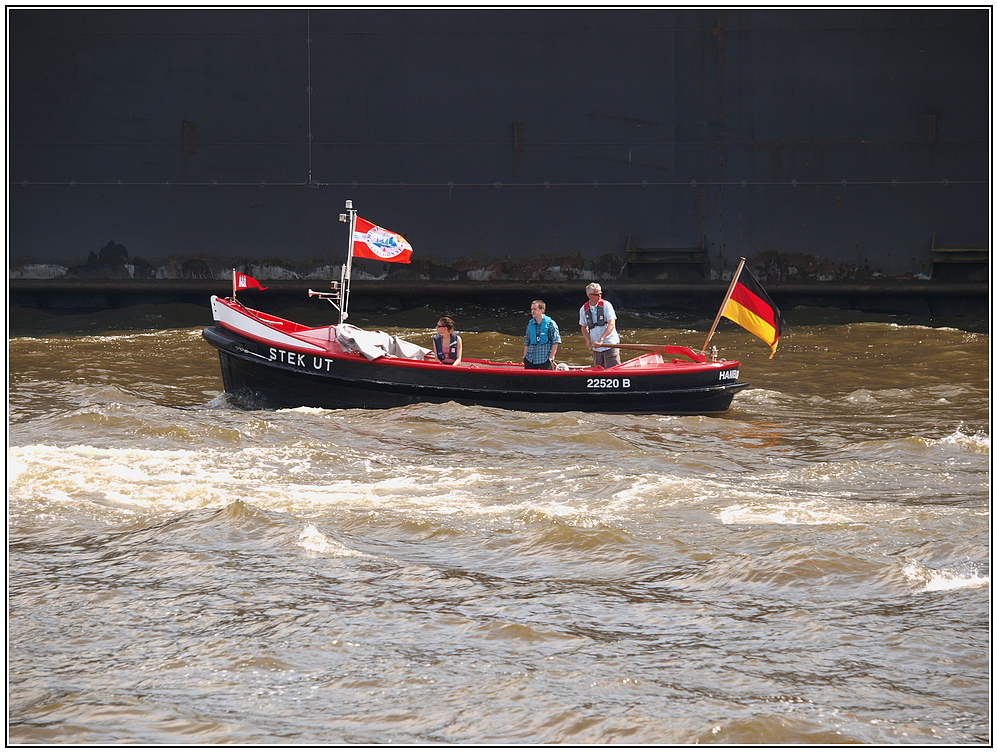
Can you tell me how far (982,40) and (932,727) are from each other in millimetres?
14347

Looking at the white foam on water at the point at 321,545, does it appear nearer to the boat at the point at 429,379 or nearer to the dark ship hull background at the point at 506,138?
the boat at the point at 429,379

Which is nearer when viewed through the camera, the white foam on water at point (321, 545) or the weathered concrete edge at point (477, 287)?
the white foam on water at point (321, 545)

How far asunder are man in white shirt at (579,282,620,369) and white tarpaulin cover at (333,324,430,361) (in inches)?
66.3

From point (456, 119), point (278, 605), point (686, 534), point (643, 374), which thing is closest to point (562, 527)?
point (686, 534)

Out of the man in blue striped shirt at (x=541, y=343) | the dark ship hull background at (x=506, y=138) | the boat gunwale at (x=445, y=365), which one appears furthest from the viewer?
the dark ship hull background at (x=506, y=138)

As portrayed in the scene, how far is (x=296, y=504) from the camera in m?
6.74

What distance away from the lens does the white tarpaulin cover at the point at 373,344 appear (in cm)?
1021

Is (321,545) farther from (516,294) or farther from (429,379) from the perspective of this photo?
(516,294)

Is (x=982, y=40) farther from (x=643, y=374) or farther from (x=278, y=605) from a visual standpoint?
(x=278, y=605)

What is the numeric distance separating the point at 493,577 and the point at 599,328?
5.61 metres

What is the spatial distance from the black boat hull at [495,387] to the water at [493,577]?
0.33m

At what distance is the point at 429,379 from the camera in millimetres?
10227

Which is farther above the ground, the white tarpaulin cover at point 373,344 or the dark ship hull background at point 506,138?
the dark ship hull background at point 506,138

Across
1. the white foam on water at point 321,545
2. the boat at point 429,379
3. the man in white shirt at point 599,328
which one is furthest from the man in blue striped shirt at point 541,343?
the white foam on water at point 321,545
